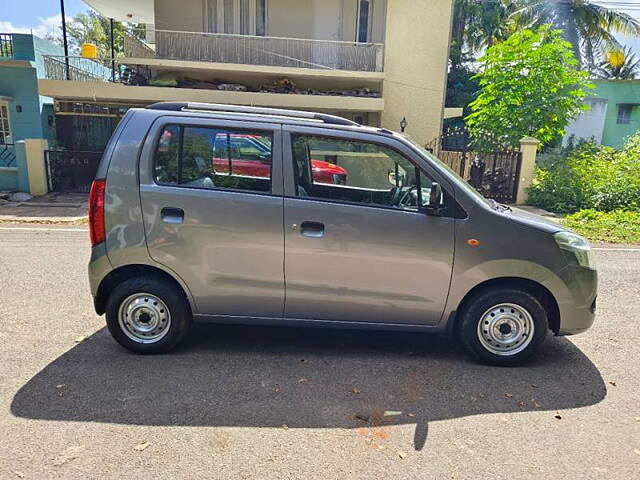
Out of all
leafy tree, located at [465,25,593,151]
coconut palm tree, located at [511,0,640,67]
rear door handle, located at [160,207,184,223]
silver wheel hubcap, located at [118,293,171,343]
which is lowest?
silver wheel hubcap, located at [118,293,171,343]

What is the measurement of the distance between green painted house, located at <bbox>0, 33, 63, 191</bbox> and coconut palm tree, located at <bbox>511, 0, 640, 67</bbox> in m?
24.8

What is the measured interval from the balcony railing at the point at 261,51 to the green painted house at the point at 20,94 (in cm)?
323

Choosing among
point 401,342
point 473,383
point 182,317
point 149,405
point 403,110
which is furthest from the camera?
point 403,110

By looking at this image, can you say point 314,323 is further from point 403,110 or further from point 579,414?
point 403,110

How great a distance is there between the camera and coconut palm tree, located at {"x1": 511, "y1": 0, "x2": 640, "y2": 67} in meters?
24.4

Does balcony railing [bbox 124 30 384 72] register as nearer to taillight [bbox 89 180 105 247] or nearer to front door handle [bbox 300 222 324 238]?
taillight [bbox 89 180 105 247]

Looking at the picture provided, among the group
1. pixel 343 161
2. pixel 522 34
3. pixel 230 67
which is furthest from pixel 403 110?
pixel 343 161

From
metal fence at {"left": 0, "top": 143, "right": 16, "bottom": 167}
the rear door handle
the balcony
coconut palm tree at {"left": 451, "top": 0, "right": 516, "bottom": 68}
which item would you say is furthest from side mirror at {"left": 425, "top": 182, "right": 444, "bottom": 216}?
coconut palm tree at {"left": 451, "top": 0, "right": 516, "bottom": 68}

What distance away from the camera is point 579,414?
3176 mm

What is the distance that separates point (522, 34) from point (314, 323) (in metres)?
14.2

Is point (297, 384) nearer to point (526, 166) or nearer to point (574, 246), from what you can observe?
point (574, 246)

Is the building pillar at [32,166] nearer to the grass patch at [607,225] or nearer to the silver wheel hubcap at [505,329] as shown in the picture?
the silver wheel hubcap at [505,329]

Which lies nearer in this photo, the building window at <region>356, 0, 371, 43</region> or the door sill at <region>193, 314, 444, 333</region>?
the door sill at <region>193, 314, 444, 333</region>

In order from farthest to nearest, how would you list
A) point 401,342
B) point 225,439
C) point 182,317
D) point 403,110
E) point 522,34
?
point 403,110 → point 522,34 → point 401,342 → point 182,317 → point 225,439
